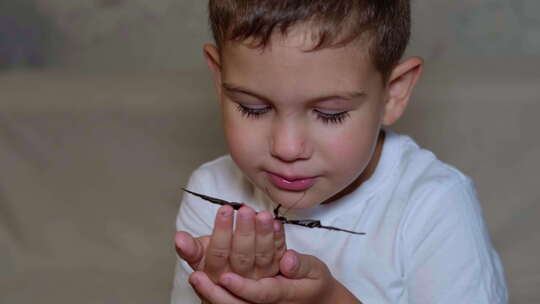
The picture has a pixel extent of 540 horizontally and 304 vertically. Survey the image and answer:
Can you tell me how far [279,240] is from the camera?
112cm

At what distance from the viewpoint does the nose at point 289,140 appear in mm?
1172

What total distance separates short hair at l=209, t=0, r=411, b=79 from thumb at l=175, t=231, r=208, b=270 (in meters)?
0.28

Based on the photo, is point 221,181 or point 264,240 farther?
point 221,181

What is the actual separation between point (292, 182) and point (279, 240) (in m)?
0.14

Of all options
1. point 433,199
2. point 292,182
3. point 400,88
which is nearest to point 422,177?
point 433,199

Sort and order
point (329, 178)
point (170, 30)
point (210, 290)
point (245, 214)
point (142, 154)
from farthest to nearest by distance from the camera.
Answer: point (170, 30), point (142, 154), point (329, 178), point (210, 290), point (245, 214)

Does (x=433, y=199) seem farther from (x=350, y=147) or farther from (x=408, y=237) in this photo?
(x=350, y=147)

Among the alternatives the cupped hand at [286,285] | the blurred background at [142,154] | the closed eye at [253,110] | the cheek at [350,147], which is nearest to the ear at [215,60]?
the closed eye at [253,110]

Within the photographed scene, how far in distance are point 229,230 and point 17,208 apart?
1198 mm

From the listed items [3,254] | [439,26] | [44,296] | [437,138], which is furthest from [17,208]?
[439,26]

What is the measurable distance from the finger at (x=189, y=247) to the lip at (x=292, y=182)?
0.49ft

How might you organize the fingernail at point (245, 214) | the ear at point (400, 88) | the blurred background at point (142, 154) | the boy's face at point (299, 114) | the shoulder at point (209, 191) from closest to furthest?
the fingernail at point (245, 214) < the boy's face at point (299, 114) < the ear at point (400, 88) < the shoulder at point (209, 191) < the blurred background at point (142, 154)

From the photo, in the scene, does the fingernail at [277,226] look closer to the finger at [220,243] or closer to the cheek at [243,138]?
the finger at [220,243]

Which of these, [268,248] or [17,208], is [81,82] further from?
[268,248]
